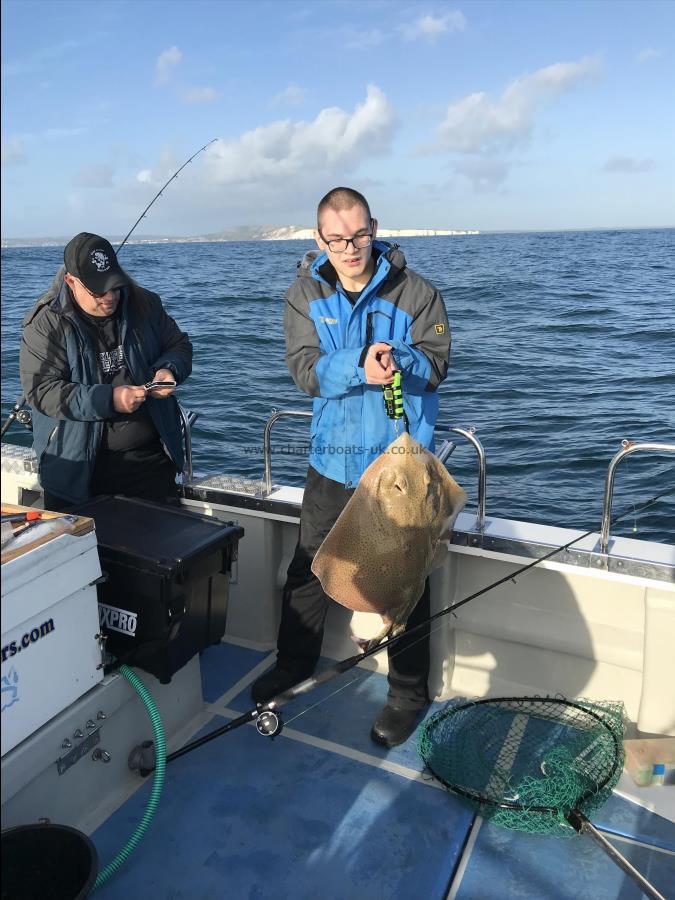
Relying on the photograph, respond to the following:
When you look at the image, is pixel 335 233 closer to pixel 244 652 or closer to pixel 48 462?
pixel 48 462

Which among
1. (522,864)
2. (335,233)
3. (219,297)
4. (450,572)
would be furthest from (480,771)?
(219,297)

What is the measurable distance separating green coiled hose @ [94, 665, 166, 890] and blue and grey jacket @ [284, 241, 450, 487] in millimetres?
1287

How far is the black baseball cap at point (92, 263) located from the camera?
3.26 metres

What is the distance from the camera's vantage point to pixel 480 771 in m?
3.27

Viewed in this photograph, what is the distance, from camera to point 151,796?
2.80 meters

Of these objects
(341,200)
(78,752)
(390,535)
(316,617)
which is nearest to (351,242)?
(341,200)

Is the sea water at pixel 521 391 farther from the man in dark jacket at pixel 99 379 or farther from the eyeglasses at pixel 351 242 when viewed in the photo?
the man in dark jacket at pixel 99 379

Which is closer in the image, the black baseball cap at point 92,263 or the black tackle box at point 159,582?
the black tackle box at point 159,582

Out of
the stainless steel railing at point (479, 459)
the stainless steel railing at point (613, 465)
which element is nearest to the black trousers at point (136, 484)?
the stainless steel railing at point (479, 459)

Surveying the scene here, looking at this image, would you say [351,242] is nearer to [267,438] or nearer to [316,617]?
[267,438]

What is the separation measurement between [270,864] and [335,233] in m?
2.69

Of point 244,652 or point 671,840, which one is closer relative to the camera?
point 671,840

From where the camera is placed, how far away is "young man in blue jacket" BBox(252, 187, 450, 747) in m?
3.12

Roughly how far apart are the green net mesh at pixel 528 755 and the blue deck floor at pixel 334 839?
0.09 meters
